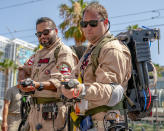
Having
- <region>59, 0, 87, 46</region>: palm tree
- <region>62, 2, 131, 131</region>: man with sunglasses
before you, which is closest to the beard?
<region>62, 2, 131, 131</region>: man with sunglasses

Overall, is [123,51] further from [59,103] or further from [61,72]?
[59,103]

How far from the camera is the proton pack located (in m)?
2.79

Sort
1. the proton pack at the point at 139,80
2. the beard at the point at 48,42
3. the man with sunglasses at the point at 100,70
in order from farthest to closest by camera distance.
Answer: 1. the beard at the point at 48,42
2. the proton pack at the point at 139,80
3. the man with sunglasses at the point at 100,70

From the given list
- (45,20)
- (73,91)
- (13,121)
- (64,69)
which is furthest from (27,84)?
(13,121)

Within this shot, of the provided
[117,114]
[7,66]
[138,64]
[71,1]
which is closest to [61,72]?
[138,64]

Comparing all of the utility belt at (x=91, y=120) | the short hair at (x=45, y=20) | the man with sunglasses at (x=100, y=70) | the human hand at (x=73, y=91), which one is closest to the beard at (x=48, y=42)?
the short hair at (x=45, y=20)

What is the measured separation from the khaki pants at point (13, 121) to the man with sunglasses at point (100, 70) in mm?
4355

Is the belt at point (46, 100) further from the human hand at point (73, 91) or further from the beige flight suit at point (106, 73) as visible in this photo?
the human hand at point (73, 91)

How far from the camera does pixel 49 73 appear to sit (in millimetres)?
3562

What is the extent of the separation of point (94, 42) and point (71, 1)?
720 inches

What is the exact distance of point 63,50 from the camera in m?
3.59

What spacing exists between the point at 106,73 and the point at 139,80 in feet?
2.68

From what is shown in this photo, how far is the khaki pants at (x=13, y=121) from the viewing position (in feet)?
21.6

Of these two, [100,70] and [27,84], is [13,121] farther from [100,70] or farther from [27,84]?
[100,70]
